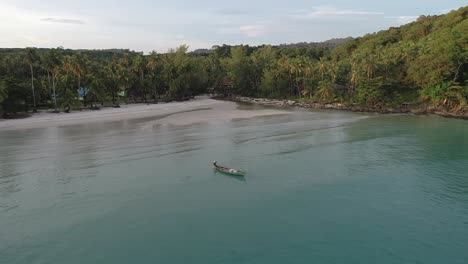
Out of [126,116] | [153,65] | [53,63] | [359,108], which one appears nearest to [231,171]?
[126,116]

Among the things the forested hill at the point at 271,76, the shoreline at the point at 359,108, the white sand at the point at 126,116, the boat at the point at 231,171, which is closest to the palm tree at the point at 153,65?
the forested hill at the point at 271,76

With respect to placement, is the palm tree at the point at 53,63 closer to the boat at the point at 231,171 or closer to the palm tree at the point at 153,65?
the palm tree at the point at 153,65

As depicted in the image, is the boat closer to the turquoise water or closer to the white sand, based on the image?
the turquoise water

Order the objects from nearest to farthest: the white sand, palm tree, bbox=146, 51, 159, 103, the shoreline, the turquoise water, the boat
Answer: the turquoise water
the boat
the white sand
the shoreline
palm tree, bbox=146, 51, 159, 103

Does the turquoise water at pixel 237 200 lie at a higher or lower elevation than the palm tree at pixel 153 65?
lower

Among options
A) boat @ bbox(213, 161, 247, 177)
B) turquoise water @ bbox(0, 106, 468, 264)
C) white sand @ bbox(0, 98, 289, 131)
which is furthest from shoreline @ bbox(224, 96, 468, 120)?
boat @ bbox(213, 161, 247, 177)

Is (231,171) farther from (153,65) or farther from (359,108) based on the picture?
(153,65)
